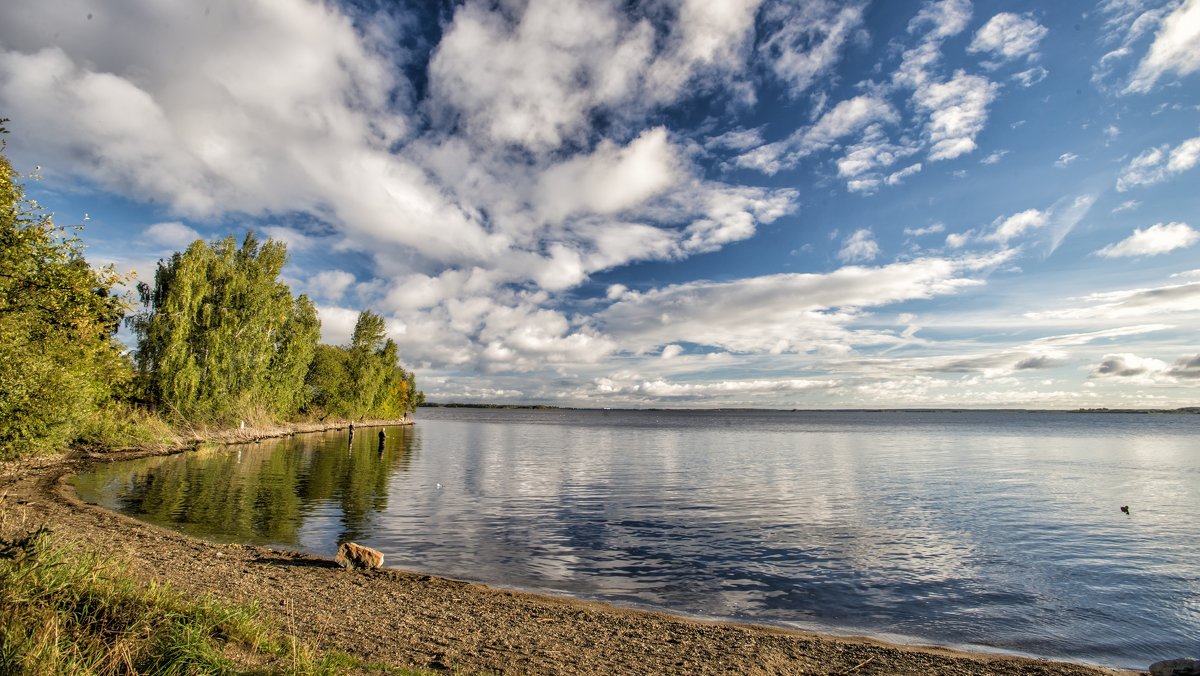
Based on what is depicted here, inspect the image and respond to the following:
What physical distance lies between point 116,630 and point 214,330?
52623mm

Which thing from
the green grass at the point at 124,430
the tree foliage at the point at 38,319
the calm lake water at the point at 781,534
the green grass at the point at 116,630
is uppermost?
the tree foliage at the point at 38,319

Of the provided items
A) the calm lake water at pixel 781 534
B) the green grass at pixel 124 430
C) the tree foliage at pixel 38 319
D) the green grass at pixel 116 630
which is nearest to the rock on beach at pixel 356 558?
the calm lake water at pixel 781 534

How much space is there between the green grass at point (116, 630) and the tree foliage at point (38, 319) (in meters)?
7.27

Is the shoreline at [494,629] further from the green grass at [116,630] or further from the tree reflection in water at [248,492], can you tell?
the tree reflection in water at [248,492]

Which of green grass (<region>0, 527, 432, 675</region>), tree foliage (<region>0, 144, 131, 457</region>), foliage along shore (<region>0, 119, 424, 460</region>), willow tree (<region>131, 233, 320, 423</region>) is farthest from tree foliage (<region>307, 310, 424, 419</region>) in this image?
green grass (<region>0, 527, 432, 675</region>)

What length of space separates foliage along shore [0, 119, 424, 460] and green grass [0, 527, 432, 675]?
7.96m

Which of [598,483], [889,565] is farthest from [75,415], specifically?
[889,565]

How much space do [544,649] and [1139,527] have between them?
90.3ft

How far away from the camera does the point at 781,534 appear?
2186cm

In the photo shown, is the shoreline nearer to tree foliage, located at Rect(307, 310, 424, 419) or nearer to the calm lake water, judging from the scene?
the calm lake water

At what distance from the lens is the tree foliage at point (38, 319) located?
520 inches

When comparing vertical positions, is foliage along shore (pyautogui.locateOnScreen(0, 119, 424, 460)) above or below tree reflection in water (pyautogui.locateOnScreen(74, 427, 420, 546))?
above

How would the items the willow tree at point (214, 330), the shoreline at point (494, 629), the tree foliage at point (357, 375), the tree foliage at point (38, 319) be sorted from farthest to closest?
1. the tree foliage at point (357, 375)
2. the willow tree at point (214, 330)
3. the tree foliage at point (38, 319)
4. the shoreline at point (494, 629)

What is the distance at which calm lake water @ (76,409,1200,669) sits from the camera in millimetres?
13758
